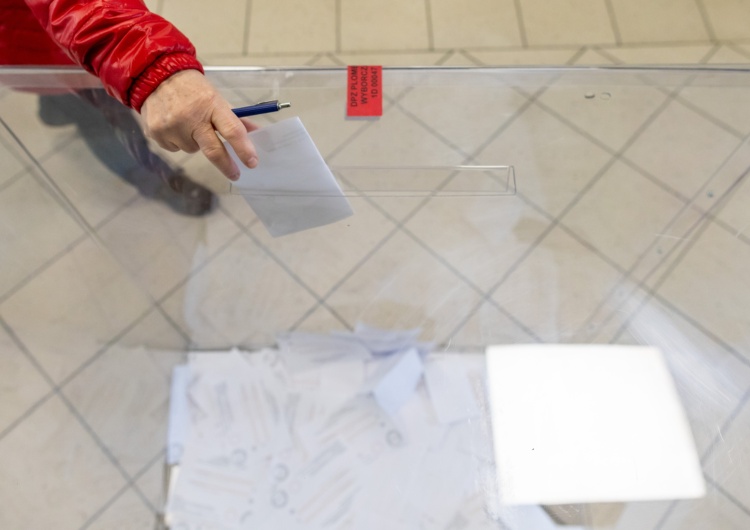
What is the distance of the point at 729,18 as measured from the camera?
1.47 meters

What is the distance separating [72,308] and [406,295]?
57 centimetres

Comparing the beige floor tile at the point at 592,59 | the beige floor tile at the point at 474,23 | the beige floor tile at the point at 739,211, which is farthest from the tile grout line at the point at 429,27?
the beige floor tile at the point at 739,211

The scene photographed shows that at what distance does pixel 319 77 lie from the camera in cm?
90

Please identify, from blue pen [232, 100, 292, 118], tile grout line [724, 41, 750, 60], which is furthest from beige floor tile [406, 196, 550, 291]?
tile grout line [724, 41, 750, 60]

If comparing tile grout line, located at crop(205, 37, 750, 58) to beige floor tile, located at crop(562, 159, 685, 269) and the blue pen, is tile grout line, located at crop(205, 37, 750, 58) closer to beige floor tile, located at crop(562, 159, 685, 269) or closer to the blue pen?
beige floor tile, located at crop(562, 159, 685, 269)

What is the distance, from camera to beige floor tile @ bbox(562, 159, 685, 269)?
0.99 meters

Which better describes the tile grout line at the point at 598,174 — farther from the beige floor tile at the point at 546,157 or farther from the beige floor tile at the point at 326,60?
the beige floor tile at the point at 326,60

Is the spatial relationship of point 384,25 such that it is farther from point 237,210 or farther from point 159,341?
point 159,341

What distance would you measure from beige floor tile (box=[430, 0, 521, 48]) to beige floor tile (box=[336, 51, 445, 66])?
0.15 feet

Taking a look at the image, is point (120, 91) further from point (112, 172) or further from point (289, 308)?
point (289, 308)

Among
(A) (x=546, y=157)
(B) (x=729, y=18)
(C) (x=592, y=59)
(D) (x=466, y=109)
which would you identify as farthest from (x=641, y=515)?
(B) (x=729, y=18)

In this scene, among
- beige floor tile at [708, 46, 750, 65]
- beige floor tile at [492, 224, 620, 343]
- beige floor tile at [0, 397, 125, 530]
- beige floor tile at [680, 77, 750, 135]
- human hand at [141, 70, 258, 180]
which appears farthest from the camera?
beige floor tile at [708, 46, 750, 65]

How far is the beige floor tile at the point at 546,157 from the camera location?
3.16ft

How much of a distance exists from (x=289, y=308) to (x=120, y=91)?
56 cm
